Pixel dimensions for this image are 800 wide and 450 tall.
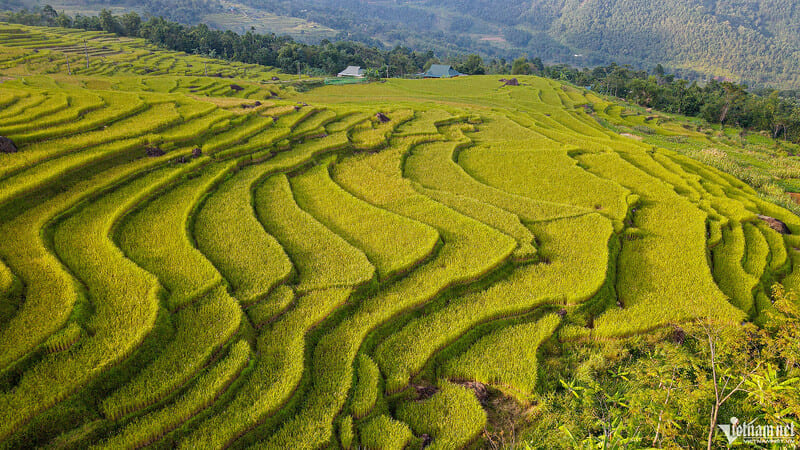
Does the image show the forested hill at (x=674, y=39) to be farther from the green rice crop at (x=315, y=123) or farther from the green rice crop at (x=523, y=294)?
the green rice crop at (x=523, y=294)

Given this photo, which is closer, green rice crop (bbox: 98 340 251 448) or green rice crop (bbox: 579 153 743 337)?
green rice crop (bbox: 98 340 251 448)

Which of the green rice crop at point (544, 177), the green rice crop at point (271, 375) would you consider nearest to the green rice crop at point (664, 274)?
the green rice crop at point (544, 177)

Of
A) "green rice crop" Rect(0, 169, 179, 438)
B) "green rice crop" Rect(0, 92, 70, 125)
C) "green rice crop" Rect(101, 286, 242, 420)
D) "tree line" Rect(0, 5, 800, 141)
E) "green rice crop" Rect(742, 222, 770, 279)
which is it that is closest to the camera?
"green rice crop" Rect(0, 169, 179, 438)

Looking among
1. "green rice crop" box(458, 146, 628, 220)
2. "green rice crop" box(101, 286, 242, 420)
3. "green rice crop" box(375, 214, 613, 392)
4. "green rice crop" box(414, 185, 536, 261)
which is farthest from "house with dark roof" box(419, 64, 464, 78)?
"green rice crop" box(101, 286, 242, 420)

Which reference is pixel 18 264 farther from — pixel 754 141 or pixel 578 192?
pixel 754 141

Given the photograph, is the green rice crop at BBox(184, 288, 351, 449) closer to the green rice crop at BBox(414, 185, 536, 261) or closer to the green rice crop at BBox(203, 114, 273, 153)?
the green rice crop at BBox(414, 185, 536, 261)

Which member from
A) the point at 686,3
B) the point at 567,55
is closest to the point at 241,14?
the point at 567,55

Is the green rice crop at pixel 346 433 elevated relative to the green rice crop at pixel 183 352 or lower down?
lower down
